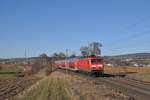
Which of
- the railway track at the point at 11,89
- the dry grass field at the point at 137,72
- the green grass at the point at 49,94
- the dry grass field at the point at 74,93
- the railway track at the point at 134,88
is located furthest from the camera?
the dry grass field at the point at 137,72

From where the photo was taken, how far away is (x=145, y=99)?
71.6ft

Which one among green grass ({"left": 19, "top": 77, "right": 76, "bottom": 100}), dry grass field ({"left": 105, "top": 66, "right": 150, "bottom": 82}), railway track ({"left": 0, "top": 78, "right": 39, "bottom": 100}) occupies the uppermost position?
dry grass field ({"left": 105, "top": 66, "right": 150, "bottom": 82})

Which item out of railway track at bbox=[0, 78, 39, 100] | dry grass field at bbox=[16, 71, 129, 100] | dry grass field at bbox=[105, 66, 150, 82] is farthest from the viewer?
dry grass field at bbox=[105, 66, 150, 82]

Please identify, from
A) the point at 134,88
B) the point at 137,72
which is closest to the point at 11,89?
the point at 134,88

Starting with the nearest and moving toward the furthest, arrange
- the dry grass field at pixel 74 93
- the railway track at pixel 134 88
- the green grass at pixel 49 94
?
the dry grass field at pixel 74 93, the green grass at pixel 49 94, the railway track at pixel 134 88

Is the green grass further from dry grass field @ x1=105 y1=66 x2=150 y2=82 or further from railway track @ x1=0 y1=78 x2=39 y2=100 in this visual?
dry grass field @ x1=105 y1=66 x2=150 y2=82

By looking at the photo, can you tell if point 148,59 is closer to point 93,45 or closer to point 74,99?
point 93,45

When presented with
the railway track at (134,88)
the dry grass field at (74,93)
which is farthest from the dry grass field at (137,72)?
the dry grass field at (74,93)

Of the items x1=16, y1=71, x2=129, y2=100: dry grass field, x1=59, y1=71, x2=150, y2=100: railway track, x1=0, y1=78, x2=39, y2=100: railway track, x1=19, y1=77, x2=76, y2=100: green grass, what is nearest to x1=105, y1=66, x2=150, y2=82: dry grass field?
x1=59, y1=71, x2=150, y2=100: railway track

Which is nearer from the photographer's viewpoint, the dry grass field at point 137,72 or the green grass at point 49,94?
the green grass at point 49,94

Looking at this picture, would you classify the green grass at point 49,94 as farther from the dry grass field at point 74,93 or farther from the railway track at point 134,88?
the railway track at point 134,88

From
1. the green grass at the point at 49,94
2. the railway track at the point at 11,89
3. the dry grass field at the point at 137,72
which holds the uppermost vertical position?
the dry grass field at the point at 137,72

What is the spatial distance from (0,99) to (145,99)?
982 centimetres

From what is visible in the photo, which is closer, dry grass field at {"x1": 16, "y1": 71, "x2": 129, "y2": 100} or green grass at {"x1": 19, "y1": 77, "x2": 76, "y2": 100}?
dry grass field at {"x1": 16, "y1": 71, "x2": 129, "y2": 100}
